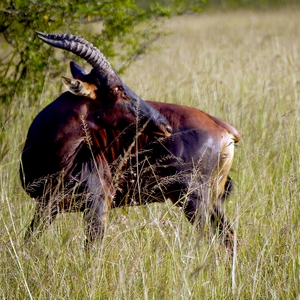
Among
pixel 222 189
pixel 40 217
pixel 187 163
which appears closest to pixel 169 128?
pixel 187 163

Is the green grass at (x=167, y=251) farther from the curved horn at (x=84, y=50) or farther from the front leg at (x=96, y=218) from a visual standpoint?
the curved horn at (x=84, y=50)

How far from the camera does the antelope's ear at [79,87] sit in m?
5.15

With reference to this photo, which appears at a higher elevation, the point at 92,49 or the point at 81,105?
the point at 92,49

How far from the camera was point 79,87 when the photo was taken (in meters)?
5.22

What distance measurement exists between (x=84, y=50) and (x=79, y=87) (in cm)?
29

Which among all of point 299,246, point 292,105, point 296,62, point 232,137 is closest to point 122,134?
point 232,137

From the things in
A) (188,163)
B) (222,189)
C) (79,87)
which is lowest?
(222,189)

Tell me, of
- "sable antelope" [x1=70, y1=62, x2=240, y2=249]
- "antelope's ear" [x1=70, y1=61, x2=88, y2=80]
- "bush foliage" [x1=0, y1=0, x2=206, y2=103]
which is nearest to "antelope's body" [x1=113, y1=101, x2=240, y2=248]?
"sable antelope" [x1=70, y1=62, x2=240, y2=249]

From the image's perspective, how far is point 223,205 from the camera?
5715 mm

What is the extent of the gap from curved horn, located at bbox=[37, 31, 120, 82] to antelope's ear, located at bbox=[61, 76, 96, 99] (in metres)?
0.14

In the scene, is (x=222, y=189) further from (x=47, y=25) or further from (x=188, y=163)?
(x=47, y=25)

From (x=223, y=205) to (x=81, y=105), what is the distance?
4.79 ft

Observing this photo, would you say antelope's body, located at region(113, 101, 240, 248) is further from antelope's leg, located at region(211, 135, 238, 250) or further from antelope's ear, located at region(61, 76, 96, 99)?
antelope's ear, located at region(61, 76, 96, 99)

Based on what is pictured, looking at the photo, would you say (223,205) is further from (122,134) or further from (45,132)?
(45,132)
